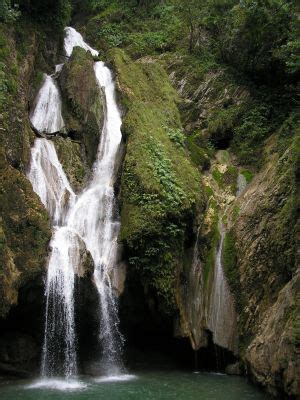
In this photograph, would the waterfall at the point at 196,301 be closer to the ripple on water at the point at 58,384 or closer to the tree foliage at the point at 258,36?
the ripple on water at the point at 58,384

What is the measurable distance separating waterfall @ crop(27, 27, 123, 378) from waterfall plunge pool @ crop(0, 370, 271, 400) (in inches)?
44.4

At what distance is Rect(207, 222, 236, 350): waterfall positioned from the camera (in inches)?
576

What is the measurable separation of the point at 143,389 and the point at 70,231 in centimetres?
587

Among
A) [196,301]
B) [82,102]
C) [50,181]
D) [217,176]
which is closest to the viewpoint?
[196,301]

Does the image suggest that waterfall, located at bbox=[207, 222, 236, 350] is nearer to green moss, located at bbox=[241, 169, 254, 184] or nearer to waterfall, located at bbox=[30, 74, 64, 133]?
green moss, located at bbox=[241, 169, 254, 184]

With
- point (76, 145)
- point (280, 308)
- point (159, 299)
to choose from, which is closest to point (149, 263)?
point (159, 299)

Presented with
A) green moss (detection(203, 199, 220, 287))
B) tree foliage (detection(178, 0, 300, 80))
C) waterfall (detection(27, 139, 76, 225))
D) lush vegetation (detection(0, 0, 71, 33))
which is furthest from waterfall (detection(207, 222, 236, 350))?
lush vegetation (detection(0, 0, 71, 33))

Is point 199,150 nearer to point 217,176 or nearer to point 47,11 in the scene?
point 217,176

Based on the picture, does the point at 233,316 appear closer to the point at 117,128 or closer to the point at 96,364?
the point at 96,364

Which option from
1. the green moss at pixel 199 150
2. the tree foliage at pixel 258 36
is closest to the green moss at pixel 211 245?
the green moss at pixel 199 150

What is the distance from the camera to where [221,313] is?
15.1 m

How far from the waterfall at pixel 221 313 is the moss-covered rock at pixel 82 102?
8.10 m

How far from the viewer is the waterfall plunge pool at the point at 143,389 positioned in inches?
446

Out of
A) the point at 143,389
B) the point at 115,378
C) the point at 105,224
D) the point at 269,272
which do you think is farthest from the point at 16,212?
the point at 269,272
